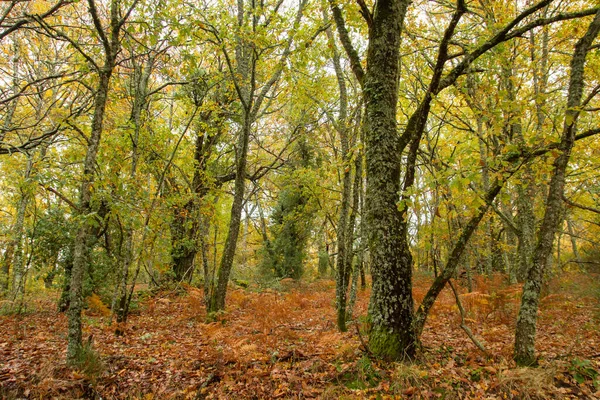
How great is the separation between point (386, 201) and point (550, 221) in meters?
1.92

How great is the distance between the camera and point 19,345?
5750mm

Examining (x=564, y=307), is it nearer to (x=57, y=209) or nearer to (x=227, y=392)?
(x=227, y=392)

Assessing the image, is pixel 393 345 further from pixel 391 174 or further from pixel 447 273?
pixel 391 174

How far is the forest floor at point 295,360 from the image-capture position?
377cm

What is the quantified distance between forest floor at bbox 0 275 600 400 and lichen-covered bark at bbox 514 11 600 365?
323mm

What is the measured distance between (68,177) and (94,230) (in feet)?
17.0

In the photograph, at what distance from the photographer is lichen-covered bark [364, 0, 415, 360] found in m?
4.18

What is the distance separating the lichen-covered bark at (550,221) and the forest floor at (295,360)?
323mm

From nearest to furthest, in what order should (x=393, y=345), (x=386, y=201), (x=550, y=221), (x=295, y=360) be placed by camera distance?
(x=550, y=221) < (x=393, y=345) < (x=386, y=201) < (x=295, y=360)

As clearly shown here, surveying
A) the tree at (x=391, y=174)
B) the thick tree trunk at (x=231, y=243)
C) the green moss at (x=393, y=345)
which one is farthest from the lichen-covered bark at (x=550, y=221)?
the thick tree trunk at (x=231, y=243)

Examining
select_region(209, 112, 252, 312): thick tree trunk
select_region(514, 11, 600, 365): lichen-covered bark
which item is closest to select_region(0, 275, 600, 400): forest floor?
select_region(514, 11, 600, 365): lichen-covered bark

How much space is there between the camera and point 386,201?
14.2ft

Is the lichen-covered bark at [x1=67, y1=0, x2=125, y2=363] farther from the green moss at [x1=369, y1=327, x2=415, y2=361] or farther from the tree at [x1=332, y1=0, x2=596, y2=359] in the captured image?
the green moss at [x1=369, y1=327, x2=415, y2=361]

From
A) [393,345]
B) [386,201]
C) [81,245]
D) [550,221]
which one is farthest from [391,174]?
[81,245]
